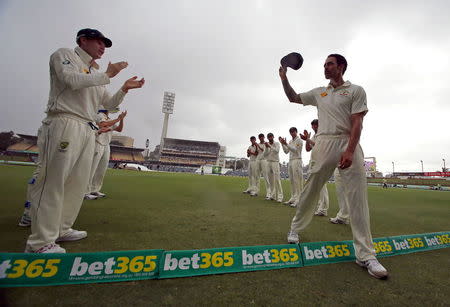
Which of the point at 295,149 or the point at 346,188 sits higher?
the point at 295,149

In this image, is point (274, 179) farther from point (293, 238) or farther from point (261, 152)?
point (293, 238)

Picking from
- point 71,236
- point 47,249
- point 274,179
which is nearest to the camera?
point 47,249

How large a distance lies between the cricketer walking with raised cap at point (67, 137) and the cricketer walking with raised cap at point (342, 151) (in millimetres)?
2358

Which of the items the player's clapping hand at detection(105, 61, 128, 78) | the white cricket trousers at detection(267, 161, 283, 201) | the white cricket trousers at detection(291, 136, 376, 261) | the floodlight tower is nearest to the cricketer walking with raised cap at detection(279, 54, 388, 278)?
the white cricket trousers at detection(291, 136, 376, 261)

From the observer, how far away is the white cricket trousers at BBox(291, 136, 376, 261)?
227 centimetres

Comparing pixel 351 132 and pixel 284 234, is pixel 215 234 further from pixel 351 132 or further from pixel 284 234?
pixel 351 132

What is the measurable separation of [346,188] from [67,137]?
3.11 m

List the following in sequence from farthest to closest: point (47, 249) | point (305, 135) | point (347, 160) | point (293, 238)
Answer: point (305, 135)
point (293, 238)
point (347, 160)
point (47, 249)

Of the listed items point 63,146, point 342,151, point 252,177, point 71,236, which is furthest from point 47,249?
point 252,177

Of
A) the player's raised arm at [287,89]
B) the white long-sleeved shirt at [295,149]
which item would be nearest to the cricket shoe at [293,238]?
the player's raised arm at [287,89]

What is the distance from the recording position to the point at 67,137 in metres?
2.07

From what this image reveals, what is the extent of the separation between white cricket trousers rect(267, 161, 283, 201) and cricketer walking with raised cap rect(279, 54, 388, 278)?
4405 millimetres

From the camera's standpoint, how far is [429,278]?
1928mm

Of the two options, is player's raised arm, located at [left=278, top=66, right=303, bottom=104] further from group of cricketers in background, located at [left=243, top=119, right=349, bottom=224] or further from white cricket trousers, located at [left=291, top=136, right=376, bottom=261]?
group of cricketers in background, located at [left=243, top=119, right=349, bottom=224]
